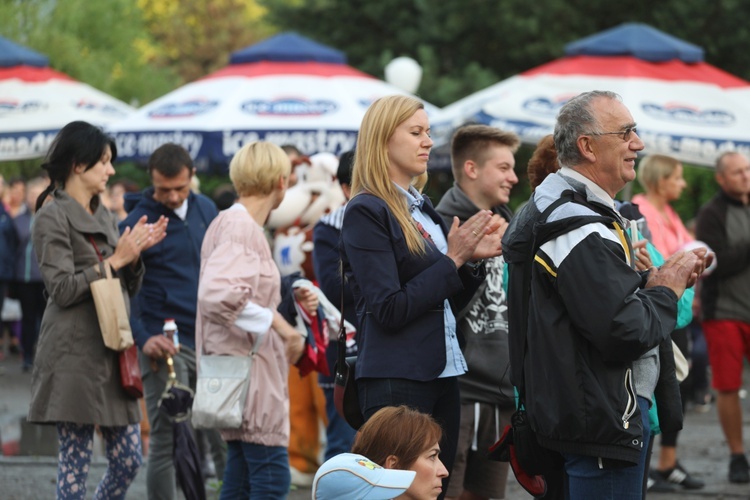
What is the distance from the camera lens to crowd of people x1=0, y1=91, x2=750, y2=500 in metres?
4.27

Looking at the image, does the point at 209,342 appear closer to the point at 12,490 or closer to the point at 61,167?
the point at 61,167

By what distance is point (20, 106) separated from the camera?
14828mm

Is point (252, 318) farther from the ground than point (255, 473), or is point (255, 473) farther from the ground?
point (252, 318)

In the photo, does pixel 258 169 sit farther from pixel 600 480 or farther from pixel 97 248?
pixel 600 480

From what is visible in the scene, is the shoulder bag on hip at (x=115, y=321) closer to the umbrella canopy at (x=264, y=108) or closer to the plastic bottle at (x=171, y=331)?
the plastic bottle at (x=171, y=331)

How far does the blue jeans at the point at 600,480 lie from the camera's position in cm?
433

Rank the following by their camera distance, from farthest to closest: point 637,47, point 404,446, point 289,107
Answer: point 289,107
point 637,47
point 404,446

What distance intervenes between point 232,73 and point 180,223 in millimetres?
6710

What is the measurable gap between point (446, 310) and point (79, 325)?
1911mm

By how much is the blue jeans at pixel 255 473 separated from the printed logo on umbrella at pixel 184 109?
7170 mm

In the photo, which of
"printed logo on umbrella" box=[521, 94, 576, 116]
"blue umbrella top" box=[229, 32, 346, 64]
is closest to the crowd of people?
"printed logo on umbrella" box=[521, 94, 576, 116]

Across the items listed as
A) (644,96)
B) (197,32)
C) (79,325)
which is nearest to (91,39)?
(197,32)

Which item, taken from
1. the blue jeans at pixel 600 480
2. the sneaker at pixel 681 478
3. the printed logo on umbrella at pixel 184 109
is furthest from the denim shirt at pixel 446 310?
the printed logo on umbrella at pixel 184 109

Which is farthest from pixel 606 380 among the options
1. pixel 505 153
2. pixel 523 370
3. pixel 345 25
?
pixel 345 25
